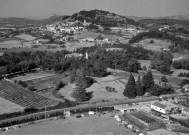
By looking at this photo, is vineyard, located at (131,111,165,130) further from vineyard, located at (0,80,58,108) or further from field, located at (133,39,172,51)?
field, located at (133,39,172,51)

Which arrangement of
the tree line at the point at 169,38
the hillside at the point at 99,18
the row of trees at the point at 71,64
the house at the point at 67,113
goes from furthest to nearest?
1. the hillside at the point at 99,18
2. the tree line at the point at 169,38
3. the row of trees at the point at 71,64
4. the house at the point at 67,113

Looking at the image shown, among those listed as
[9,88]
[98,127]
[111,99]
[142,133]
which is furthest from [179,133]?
[9,88]

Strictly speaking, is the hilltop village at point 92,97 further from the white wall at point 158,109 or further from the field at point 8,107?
the white wall at point 158,109

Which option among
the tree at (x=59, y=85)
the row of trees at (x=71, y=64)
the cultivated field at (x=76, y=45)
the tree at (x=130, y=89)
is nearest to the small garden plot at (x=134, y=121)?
the tree at (x=130, y=89)

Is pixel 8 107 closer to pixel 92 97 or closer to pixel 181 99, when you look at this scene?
pixel 92 97

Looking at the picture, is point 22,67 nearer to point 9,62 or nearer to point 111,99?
point 9,62

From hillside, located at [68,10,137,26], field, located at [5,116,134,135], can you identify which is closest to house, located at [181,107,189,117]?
field, located at [5,116,134,135]
